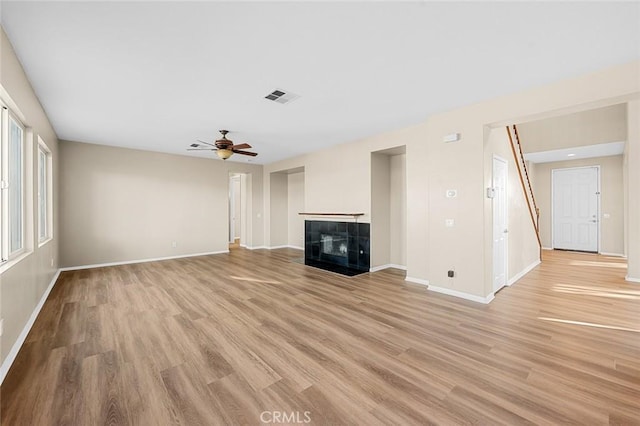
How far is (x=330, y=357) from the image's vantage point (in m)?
2.36

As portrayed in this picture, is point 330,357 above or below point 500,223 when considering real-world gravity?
below

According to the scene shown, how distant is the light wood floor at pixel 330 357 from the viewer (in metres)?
1.74

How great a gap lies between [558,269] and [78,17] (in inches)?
317

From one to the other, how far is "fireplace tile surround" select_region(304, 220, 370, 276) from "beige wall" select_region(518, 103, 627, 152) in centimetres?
491

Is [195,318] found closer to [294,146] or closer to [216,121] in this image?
[216,121]

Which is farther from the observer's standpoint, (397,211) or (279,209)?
(279,209)

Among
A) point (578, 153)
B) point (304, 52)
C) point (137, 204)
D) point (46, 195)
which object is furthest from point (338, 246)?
point (578, 153)

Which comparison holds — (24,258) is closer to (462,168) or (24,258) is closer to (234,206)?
(462,168)

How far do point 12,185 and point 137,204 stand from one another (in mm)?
3983

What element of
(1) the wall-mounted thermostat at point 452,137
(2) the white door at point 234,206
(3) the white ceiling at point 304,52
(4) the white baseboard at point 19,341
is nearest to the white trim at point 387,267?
(1) the wall-mounted thermostat at point 452,137

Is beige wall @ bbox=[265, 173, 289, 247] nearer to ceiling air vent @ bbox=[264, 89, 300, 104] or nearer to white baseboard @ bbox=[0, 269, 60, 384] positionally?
ceiling air vent @ bbox=[264, 89, 300, 104]

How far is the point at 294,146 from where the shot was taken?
20.4 ft

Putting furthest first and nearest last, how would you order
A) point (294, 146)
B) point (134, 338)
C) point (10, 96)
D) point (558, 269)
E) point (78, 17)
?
point (294, 146) < point (558, 269) < point (134, 338) < point (10, 96) < point (78, 17)

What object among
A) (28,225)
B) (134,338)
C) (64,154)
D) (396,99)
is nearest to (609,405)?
(396,99)
